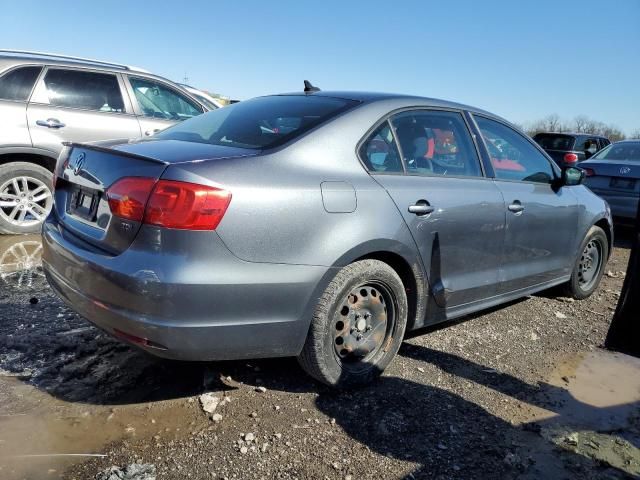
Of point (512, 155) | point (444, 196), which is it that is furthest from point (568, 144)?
point (444, 196)

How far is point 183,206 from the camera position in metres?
2.25

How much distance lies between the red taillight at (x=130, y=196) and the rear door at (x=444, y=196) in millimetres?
1202

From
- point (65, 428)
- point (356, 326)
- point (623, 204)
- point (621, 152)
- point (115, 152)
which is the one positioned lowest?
point (65, 428)

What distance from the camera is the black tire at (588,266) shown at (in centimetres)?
474

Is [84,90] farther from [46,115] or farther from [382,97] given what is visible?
[382,97]

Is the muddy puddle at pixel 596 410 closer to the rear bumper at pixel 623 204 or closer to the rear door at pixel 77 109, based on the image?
the rear bumper at pixel 623 204

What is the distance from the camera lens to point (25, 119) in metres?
5.52

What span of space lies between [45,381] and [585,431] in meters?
2.91

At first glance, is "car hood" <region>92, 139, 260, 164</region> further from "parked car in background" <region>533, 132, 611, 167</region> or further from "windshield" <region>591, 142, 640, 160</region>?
"parked car in background" <region>533, 132, 611, 167</region>

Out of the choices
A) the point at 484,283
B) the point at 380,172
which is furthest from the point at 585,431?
the point at 380,172

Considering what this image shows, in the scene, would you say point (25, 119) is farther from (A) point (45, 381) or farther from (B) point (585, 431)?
(B) point (585, 431)

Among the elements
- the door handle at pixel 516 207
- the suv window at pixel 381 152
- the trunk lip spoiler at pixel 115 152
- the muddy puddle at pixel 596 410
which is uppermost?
the suv window at pixel 381 152

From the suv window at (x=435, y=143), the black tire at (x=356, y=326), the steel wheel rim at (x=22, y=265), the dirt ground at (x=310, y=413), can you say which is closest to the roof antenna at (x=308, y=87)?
the suv window at (x=435, y=143)

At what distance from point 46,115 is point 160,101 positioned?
133cm
